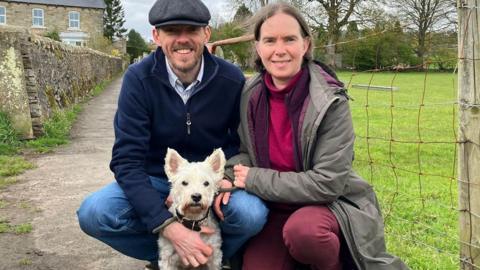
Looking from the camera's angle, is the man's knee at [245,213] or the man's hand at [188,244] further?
the man's knee at [245,213]

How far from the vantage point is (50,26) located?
203ft

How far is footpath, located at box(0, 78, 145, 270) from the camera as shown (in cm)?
458

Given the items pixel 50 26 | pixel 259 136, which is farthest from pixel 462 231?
pixel 50 26

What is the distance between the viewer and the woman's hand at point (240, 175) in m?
3.78

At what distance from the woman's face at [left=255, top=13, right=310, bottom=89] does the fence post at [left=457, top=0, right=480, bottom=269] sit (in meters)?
1.07

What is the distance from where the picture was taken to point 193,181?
3.65m

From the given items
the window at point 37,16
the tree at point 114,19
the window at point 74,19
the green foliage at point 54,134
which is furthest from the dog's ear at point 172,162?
the tree at point 114,19

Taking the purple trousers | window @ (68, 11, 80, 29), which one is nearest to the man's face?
the purple trousers

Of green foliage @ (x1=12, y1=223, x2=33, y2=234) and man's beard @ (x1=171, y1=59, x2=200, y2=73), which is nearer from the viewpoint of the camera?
man's beard @ (x1=171, y1=59, x2=200, y2=73)

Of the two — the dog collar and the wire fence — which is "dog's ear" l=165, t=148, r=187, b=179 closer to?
the dog collar

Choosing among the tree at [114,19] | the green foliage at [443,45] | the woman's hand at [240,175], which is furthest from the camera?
the tree at [114,19]

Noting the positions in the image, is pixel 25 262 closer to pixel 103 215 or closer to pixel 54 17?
pixel 103 215

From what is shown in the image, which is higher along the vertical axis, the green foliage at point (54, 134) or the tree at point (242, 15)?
the tree at point (242, 15)

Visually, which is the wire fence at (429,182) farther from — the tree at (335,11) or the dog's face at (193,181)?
the tree at (335,11)
